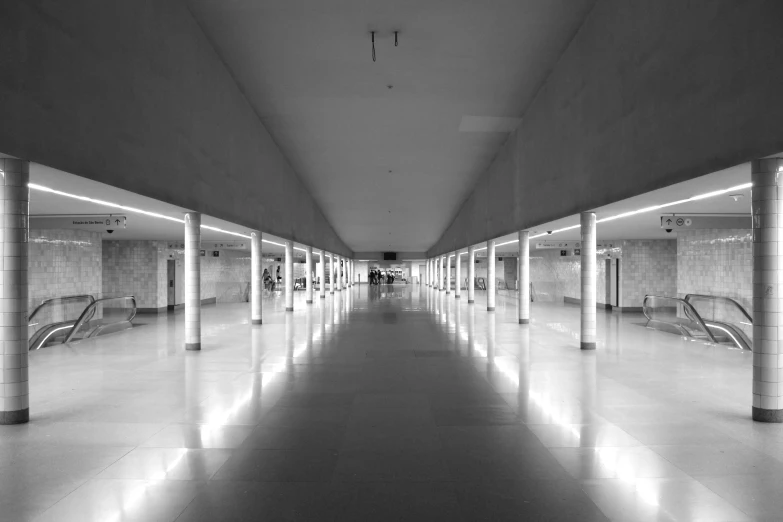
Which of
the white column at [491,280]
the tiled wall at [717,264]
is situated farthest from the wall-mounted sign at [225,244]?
the tiled wall at [717,264]

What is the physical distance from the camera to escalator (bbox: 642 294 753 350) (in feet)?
46.8

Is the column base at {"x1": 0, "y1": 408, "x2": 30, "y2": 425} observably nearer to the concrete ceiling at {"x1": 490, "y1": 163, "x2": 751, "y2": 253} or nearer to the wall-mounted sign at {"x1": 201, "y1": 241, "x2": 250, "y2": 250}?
the concrete ceiling at {"x1": 490, "y1": 163, "x2": 751, "y2": 253}

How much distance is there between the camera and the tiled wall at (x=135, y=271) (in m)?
22.0

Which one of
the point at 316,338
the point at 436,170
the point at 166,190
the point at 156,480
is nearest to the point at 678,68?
the point at 156,480

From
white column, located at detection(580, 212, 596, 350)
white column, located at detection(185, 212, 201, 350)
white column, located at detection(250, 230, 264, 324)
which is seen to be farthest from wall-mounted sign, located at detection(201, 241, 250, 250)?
white column, located at detection(580, 212, 596, 350)

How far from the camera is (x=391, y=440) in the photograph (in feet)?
16.0

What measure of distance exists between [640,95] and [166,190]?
8450 mm

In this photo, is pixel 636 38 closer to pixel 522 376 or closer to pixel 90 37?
pixel 522 376

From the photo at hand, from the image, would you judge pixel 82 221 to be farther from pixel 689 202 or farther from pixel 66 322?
Answer: pixel 689 202

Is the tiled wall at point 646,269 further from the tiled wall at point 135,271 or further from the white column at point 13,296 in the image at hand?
the white column at point 13,296

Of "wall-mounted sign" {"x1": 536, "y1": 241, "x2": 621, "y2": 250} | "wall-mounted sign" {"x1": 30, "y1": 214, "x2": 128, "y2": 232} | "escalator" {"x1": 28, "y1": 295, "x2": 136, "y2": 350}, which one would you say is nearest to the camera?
"wall-mounted sign" {"x1": 30, "y1": 214, "x2": 128, "y2": 232}

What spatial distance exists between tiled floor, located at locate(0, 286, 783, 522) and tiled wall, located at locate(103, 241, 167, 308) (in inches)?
510

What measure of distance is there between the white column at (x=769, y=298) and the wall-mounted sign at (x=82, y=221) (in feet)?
45.8

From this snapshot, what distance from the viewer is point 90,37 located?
6355 mm
